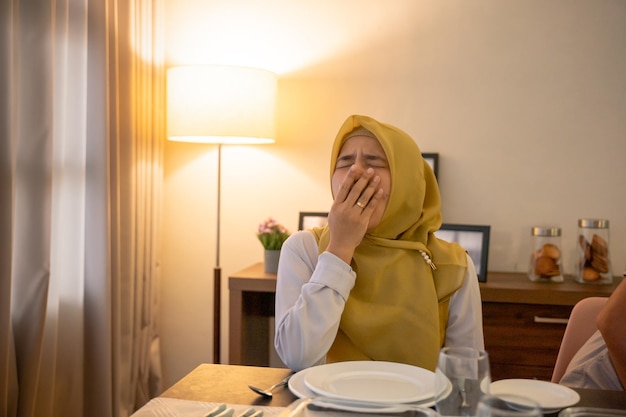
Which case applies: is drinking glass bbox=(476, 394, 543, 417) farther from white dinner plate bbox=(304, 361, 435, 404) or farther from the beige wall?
the beige wall

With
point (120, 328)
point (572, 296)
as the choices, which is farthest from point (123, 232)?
point (572, 296)

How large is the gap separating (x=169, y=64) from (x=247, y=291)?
118cm

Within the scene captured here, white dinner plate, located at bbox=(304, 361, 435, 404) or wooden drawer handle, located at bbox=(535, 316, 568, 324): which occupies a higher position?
white dinner plate, located at bbox=(304, 361, 435, 404)

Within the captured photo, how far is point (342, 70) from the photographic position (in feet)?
9.73

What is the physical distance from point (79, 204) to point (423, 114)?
1.51 meters

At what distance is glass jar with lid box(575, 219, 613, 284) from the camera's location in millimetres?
2602

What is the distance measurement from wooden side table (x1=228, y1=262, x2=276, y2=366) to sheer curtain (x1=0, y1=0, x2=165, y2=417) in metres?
0.43

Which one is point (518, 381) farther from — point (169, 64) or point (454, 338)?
point (169, 64)

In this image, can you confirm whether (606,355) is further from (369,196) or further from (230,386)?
(230,386)

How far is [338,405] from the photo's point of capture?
96 centimetres

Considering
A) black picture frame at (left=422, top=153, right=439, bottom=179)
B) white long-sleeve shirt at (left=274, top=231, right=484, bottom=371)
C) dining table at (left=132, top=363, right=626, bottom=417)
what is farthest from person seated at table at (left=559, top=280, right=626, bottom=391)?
black picture frame at (left=422, top=153, right=439, bottom=179)

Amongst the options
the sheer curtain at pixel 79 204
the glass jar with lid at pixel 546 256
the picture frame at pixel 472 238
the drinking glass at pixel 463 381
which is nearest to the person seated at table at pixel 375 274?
the drinking glass at pixel 463 381

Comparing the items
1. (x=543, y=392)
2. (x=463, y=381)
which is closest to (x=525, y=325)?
(x=543, y=392)

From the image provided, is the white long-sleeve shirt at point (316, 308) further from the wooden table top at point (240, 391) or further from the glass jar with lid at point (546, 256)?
the glass jar with lid at point (546, 256)
